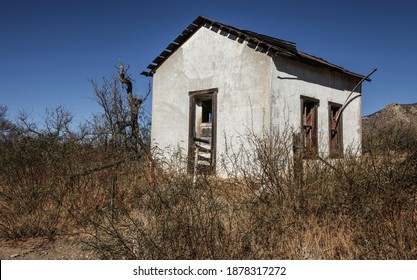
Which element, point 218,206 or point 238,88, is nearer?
point 218,206

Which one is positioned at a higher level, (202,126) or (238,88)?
(238,88)

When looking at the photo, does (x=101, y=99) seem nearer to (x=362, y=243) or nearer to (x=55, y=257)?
(x=55, y=257)

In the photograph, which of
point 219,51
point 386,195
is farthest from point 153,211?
point 219,51

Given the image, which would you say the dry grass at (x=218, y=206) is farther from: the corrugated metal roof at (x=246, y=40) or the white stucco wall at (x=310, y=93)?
the corrugated metal roof at (x=246, y=40)

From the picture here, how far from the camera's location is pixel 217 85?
10.2m

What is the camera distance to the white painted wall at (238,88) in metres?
9.36

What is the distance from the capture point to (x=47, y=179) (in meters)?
6.03

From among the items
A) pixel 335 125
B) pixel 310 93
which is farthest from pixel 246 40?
pixel 335 125

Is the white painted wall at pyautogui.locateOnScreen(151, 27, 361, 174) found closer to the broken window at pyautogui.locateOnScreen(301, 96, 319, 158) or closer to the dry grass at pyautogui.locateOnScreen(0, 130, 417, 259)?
the broken window at pyautogui.locateOnScreen(301, 96, 319, 158)

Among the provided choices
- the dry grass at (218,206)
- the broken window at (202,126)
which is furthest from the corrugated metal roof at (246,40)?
the dry grass at (218,206)

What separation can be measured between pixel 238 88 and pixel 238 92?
11 centimetres

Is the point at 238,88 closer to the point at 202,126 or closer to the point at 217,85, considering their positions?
the point at 217,85

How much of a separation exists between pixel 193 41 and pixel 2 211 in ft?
24.3

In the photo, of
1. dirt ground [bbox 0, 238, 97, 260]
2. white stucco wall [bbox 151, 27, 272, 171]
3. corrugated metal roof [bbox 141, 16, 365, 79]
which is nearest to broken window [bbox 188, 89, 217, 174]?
white stucco wall [bbox 151, 27, 272, 171]
